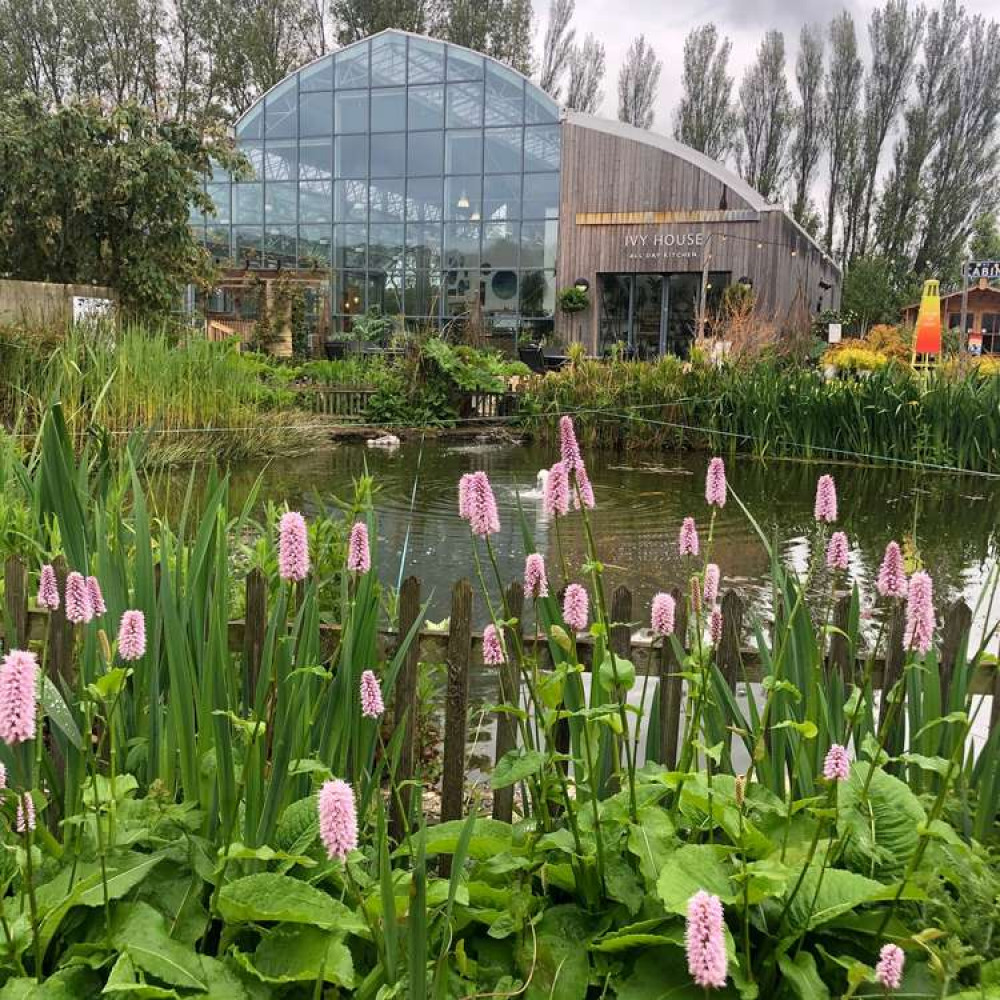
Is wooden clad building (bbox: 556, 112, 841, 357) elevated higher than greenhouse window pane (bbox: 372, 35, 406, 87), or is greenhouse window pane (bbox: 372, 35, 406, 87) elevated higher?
greenhouse window pane (bbox: 372, 35, 406, 87)

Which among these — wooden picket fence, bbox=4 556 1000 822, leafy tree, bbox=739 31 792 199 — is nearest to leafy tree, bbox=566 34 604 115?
leafy tree, bbox=739 31 792 199

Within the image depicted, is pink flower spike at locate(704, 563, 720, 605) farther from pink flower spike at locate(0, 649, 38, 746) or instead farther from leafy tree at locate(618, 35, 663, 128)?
leafy tree at locate(618, 35, 663, 128)

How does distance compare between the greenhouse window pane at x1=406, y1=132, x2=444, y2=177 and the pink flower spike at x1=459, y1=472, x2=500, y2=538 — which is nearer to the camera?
the pink flower spike at x1=459, y1=472, x2=500, y2=538

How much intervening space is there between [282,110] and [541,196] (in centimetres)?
633

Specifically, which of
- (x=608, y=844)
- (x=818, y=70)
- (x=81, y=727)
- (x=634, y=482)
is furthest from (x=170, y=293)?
(x=818, y=70)

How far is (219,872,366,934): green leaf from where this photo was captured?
114cm

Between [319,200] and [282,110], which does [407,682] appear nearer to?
[319,200]

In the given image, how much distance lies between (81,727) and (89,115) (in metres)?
11.3

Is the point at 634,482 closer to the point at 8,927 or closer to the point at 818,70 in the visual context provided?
the point at 8,927

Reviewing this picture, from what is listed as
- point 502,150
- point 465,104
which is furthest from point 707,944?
point 465,104

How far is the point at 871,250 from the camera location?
31.3m

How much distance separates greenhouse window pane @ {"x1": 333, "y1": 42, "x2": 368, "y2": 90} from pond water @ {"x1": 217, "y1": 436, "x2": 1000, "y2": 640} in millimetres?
14307

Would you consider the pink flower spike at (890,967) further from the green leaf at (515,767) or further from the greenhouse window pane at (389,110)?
the greenhouse window pane at (389,110)

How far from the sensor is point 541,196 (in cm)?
2162
